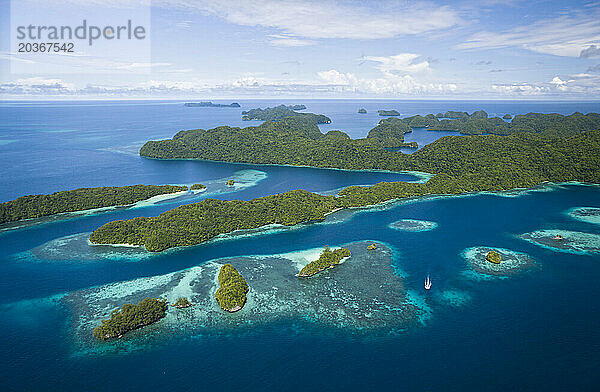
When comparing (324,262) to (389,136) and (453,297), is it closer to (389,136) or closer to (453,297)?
(453,297)

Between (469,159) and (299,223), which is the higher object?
(469,159)

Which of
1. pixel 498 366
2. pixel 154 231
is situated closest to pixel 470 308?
pixel 498 366

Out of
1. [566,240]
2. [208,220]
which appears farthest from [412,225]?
[208,220]

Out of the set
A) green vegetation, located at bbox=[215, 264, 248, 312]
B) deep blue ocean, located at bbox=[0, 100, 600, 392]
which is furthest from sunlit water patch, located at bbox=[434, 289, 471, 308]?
green vegetation, located at bbox=[215, 264, 248, 312]

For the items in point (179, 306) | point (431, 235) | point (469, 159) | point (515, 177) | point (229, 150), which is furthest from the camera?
point (229, 150)

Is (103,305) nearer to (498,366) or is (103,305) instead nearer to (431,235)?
(498,366)
